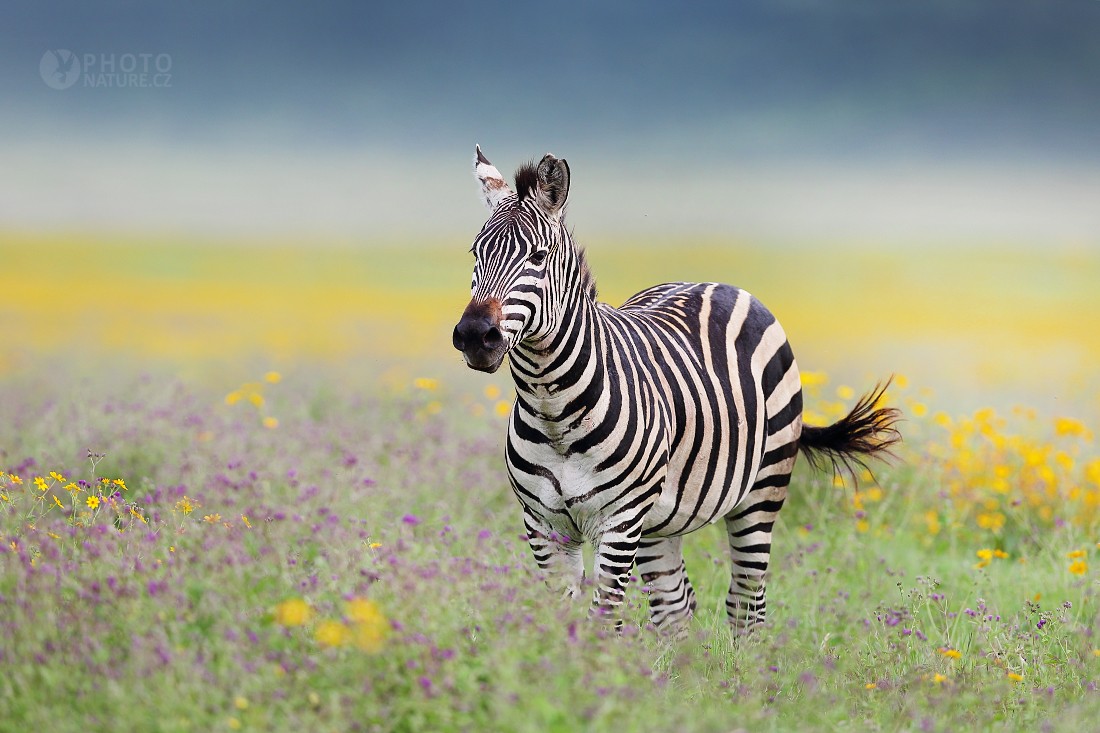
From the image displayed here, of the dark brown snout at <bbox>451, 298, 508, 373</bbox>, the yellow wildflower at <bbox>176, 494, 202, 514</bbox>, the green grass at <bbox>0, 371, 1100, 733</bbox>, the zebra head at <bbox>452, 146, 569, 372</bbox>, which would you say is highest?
the zebra head at <bbox>452, 146, 569, 372</bbox>

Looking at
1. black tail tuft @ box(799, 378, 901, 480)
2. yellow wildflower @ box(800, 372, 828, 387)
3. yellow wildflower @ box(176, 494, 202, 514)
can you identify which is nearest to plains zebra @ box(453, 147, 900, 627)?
black tail tuft @ box(799, 378, 901, 480)

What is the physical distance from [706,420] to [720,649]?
116 cm

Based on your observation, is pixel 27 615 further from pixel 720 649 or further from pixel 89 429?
pixel 89 429

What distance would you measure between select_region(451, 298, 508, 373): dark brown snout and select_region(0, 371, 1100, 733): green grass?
73cm

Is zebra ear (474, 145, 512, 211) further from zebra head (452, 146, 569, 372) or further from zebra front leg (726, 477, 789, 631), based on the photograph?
zebra front leg (726, 477, 789, 631)

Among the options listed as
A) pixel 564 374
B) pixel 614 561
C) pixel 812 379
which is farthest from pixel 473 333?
pixel 812 379

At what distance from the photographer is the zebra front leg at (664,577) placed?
6121 mm

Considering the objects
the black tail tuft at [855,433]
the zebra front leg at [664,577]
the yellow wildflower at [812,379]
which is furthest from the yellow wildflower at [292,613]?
the yellow wildflower at [812,379]

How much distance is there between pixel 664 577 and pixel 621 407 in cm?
170

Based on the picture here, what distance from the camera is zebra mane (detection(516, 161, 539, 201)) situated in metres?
4.55

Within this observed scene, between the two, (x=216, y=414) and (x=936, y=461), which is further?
(x=216, y=414)

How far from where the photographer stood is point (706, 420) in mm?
5465

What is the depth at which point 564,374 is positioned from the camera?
4.64 metres

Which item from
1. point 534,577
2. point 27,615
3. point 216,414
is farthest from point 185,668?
point 216,414
